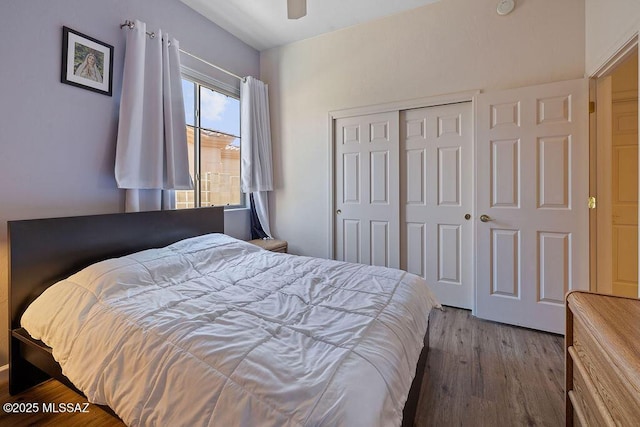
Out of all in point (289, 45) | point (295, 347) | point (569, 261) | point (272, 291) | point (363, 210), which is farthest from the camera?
point (289, 45)

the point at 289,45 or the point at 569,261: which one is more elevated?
the point at 289,45

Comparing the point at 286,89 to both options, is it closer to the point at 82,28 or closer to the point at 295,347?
the point at 82,28

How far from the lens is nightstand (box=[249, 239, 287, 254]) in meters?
3.21

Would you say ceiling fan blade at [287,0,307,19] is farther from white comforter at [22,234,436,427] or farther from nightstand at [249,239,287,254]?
nightstand at [249,239,287,254]

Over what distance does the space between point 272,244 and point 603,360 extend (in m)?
2.82

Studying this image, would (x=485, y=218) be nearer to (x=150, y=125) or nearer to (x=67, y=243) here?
(x=150, y=125)

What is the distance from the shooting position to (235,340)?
3.45 feet

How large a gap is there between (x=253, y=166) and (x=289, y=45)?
1.57 metres

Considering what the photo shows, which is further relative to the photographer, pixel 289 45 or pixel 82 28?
pixel 289 45

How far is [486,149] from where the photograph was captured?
252cm

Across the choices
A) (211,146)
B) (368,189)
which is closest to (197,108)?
(211,146)

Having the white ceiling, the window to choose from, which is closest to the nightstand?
the window

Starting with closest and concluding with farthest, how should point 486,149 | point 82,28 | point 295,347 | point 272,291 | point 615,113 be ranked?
point 295,347, point 272,291, point 82,28, point 486,149, point 615,113

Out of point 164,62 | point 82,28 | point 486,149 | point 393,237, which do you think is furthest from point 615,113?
point 82,28
